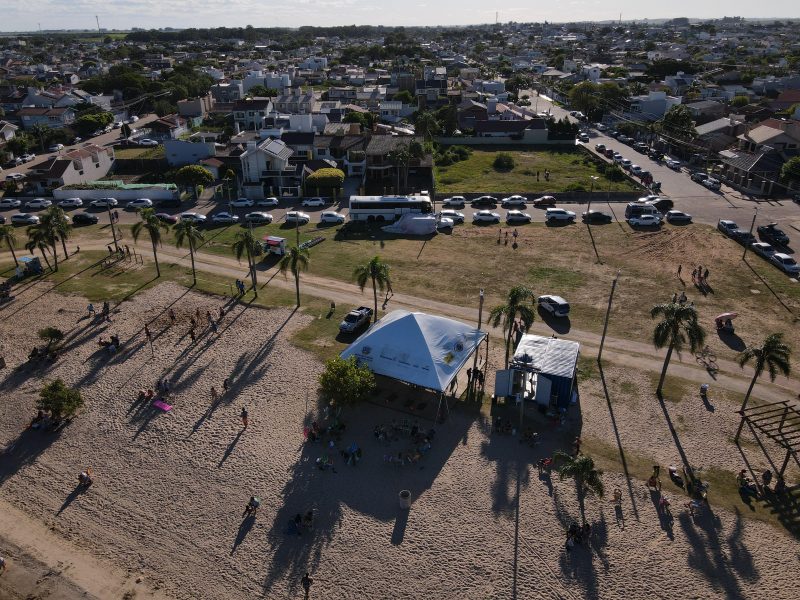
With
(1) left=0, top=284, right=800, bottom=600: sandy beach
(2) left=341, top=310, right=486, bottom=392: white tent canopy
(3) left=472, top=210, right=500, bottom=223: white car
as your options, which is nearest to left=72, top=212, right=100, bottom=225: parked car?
(1) left=0, top=284, right=800, bottom=600: sandy beach

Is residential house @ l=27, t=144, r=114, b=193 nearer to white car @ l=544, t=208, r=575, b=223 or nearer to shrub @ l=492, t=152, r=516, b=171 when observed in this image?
shrub @ l=492, t=152, r=516, b=171

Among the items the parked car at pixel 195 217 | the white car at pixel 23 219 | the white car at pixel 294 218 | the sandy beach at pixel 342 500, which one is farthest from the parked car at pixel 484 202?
the white car at pixel 23 219

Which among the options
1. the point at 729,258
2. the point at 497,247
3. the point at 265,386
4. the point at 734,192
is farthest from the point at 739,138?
the point at 265,386

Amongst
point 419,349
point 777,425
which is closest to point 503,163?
point 419,349

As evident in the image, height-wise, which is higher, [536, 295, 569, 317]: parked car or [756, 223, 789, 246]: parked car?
[756, 223, 789, 246]: parked car

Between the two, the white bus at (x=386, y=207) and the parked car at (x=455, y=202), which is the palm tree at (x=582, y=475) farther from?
the parked car at (x=455, y=202)

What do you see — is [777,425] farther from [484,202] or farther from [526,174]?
[526,174]
